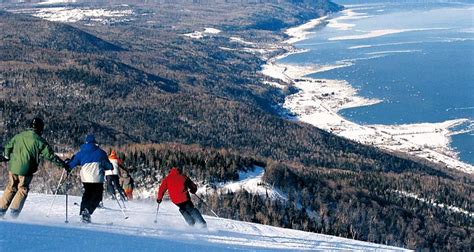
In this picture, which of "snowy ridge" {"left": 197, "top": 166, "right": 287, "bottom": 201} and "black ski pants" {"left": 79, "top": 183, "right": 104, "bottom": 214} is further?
"snowy ridge" {"left": 197, "top": 166, "right": 287, "bottom": 201}

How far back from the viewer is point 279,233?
23.9m

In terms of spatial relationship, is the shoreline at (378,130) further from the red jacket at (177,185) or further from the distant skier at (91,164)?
the distant skier at (91,164)

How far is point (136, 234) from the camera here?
1991 cm

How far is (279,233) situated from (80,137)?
227 ft

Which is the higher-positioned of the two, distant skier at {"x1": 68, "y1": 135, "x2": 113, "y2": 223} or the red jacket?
distant skier at {"x1": 68, "y1": 135, "x2": 113, "y2": 223}

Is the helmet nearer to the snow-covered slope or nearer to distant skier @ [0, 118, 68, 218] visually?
distant skier @ [0, 118, 68, 218]

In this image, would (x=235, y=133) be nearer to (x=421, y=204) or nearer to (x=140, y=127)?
(x=140, y=127)

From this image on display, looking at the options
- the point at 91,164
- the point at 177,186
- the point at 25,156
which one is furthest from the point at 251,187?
the point at 25,156

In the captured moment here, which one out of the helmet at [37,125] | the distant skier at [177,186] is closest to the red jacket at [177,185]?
the distant skier at [177,186]

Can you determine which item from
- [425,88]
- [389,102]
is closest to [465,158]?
[389,102]

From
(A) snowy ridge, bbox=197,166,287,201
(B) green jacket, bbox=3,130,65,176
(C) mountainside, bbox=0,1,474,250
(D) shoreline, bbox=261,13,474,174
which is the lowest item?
(D) shoreline, bbox=261,13,474,174

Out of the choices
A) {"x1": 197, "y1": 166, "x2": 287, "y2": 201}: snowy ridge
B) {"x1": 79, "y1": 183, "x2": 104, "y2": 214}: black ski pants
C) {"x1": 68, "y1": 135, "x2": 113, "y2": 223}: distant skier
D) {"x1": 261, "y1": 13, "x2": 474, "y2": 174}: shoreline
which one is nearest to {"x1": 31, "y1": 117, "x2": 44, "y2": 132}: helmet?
{"x1": 68, "y1": 135, "x2": 113, "y2": 223}: distant skier

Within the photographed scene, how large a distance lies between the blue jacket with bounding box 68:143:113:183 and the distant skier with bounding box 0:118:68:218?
95 cm

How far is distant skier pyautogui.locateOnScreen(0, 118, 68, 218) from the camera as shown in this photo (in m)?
→ 17.7
